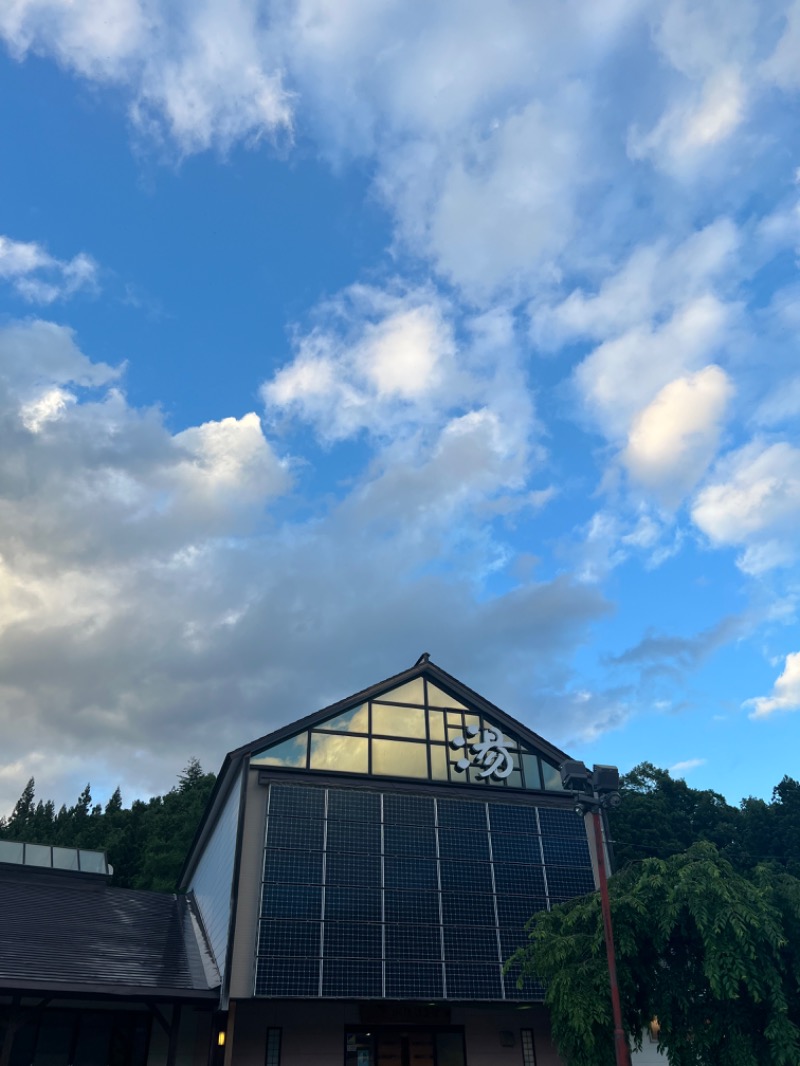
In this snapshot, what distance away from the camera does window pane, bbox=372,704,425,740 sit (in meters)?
24.2

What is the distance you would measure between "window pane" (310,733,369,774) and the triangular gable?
0.03m

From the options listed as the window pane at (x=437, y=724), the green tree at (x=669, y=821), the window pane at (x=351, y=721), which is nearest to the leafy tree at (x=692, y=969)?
the window pane at (x=437, y=724)

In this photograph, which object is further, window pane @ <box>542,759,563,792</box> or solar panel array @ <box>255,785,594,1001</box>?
window pane @ <box>542,759,563,792</box>

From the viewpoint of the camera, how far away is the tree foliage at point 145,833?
146ft

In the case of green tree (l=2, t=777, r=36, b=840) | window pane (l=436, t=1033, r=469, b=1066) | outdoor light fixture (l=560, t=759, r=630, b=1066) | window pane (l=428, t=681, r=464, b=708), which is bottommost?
window pane (l=436, t=1033, r=469, b=1066)

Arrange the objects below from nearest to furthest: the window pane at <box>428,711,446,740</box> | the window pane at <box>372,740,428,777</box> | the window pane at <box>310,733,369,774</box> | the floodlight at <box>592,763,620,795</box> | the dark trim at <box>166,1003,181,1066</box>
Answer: the floodlight at <box>592,763,620,795</box> < the dark trim at <box>166,1003,181,1066</box> < the window pane at <box>310,733,369,774</box> < the window pane at <box>372,740,428,777</box> < the window pane at <box>428,711,446,740</box>

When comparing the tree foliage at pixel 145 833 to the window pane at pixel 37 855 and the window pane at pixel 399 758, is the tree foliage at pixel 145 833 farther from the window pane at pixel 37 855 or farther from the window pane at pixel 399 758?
the window pane at pixel 399 758

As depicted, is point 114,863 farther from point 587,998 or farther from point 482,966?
point 587,998

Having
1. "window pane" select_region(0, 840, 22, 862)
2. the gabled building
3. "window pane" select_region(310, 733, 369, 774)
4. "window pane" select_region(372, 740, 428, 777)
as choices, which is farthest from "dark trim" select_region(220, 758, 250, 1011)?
"window pane" select_region(0, 840, 22, 862)

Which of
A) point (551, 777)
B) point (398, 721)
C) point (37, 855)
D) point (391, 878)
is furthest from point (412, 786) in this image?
point (37, 855)

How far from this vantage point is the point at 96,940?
72.3ft

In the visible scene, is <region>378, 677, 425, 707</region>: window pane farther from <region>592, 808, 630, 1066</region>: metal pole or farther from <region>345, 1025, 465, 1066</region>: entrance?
<region>592, 808, 630, 1066</region>: metal pole

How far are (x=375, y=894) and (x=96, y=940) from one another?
8.06 m

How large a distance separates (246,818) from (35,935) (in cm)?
628
